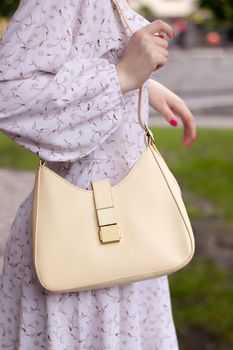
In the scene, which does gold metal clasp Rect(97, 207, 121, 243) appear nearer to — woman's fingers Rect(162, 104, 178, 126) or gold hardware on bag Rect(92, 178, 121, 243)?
gold hardware on bag Rect(92, 178, 121, 243)

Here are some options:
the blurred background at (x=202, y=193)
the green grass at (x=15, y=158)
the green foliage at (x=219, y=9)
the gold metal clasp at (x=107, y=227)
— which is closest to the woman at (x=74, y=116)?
the gold metal clasp at (x=107, y=227)

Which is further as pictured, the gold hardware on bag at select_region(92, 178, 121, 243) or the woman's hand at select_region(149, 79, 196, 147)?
the woman's hand at select_region(149, 79, 196, 147)

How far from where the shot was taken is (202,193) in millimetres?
7215

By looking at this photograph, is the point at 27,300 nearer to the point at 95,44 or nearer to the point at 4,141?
the point at 95,44

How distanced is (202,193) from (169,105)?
4.81 m

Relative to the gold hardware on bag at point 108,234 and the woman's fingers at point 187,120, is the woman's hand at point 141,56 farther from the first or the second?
the woman's fingers at point 187,120

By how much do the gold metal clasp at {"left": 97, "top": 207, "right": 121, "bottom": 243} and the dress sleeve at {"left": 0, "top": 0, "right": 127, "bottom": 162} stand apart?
0.15 meters

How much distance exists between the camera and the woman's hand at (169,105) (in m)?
2.43

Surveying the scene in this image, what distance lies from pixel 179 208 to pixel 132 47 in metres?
0.40

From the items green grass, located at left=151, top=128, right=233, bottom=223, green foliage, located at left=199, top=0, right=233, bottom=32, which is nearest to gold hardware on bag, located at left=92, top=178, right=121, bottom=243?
green foliage, located at left=199, top=0, right=233, bottom=32

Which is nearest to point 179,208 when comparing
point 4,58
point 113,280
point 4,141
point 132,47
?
point 113,280

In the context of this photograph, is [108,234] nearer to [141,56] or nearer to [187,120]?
[141,56]

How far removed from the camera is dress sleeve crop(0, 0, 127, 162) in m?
1.93

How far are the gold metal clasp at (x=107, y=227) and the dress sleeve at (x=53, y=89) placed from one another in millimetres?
147
